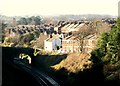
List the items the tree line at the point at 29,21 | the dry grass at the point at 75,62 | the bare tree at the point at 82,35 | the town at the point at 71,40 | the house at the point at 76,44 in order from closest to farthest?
the dry grass at the point at 75,62
the house at the point at 76,44
the town at the point at 71,40
the bare tree at the point at 82,35
the tree line at the point at 29,21

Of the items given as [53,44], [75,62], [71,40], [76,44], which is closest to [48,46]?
[53,44]

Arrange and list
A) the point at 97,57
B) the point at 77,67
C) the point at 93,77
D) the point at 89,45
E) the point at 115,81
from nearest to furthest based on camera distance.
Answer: the point at 115,81, the point at 93,77, the point at 97,57, the point at 77,67, the point at 89,45

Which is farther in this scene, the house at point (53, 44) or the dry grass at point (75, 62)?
the house at point (53, 44)

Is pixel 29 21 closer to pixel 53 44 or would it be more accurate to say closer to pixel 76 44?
pixel 53 44

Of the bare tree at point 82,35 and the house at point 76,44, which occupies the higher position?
the bare tree at point 82,35

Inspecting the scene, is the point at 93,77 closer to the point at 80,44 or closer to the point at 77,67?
the point at 77,67

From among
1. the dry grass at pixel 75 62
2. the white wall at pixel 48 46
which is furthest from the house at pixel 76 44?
the dry grass at pixel 75 62

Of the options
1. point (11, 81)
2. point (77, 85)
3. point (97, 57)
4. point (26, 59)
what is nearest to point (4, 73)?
point (11, 81)

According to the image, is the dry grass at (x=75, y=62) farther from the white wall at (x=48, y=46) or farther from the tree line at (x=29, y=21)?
the tree line at (x=29, y=21)
